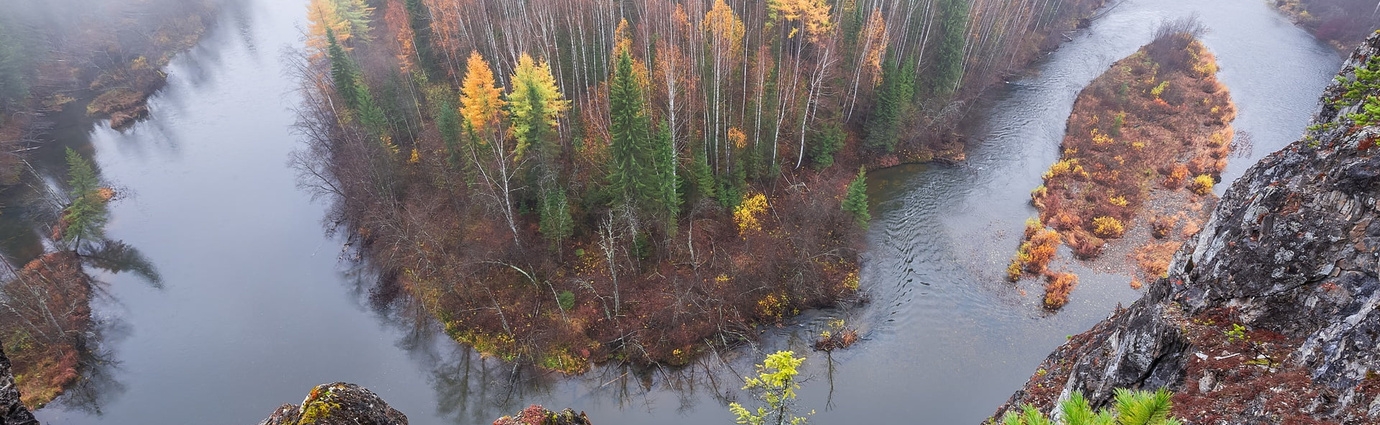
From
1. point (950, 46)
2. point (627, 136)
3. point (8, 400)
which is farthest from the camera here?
point (950, 46)

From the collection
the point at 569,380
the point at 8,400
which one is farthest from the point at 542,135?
the point at 8,400

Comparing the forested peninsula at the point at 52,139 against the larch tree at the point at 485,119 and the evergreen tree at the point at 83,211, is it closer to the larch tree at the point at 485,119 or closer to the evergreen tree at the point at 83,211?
the evergreen tree at the point at 83,211

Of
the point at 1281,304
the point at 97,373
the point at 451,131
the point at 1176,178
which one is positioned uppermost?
the point at 1281,304

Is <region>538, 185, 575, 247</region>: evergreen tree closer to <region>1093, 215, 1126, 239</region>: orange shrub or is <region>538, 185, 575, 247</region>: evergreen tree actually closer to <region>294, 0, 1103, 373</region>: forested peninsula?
<region>294, 0, 1103, 373</region>: forested peninsula

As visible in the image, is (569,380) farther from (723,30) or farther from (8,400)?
(723,30)

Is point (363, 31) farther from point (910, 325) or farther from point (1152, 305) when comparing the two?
point (1152, 305)
